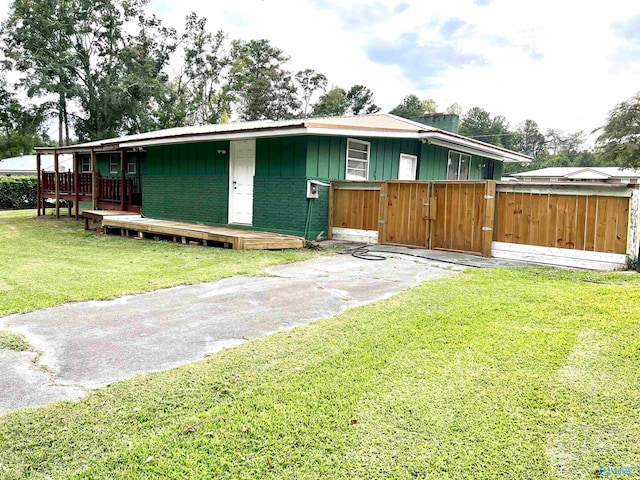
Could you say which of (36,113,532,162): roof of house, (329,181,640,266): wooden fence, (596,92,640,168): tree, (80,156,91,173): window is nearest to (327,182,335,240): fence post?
(329,181,640,266): wooden fence

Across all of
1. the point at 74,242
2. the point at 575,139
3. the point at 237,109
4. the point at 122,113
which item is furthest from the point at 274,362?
the point at 575,139

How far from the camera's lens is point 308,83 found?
45125 millimetres

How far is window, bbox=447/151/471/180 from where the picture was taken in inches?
578

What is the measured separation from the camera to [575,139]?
6594 cm

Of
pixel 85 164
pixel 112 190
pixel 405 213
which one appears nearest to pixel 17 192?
pixel 85 164

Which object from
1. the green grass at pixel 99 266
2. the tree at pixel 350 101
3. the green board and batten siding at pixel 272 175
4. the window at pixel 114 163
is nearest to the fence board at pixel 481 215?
the green board and batten siding at pixel 272 175

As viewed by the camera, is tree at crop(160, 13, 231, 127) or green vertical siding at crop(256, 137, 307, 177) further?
tree at crop(160, 13, 231, 127)

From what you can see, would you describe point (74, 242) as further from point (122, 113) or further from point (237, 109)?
point (237, 109)

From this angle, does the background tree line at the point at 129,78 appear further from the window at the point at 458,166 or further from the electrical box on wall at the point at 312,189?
the electrical box on wall at the point at 312,189

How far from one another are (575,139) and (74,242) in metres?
70.7

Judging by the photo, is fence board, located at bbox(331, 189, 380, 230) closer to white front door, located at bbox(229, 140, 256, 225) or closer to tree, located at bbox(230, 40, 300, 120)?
white front door, located at bbox(229, 140, 256, 225)

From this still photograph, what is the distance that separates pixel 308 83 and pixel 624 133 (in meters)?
27.3

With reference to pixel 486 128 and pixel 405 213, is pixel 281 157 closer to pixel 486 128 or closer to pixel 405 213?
pixel 405 213

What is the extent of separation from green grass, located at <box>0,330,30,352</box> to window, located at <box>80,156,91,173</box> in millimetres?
19304
